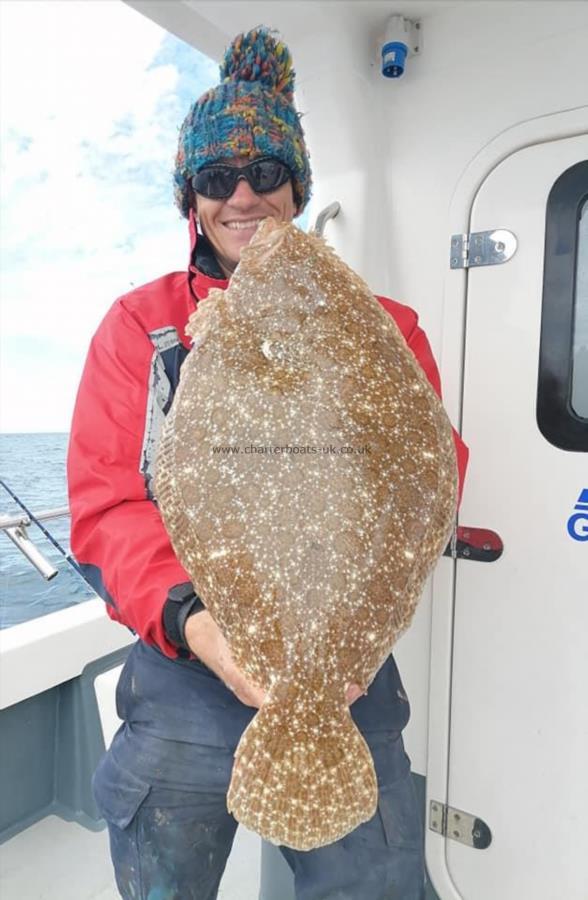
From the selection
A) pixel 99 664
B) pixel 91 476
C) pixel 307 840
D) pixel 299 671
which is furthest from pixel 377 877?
pixel 99 664

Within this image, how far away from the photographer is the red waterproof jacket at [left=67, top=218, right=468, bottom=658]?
168cm

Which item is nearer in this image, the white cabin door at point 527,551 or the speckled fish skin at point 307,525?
the speckled fish skin at point 307,525

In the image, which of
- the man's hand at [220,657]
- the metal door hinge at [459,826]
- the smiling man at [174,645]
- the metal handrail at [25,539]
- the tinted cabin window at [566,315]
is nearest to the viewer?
the man's hand at [220,657]

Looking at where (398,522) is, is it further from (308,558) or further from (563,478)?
(563,478)

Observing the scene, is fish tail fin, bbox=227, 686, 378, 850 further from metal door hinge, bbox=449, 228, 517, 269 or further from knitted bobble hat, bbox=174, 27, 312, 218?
metal door hinge, bbox=449, 228, 517, 269

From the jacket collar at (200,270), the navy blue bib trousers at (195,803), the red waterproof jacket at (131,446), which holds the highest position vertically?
the jacket collar at (200,270)

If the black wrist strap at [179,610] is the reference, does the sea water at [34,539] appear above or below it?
below

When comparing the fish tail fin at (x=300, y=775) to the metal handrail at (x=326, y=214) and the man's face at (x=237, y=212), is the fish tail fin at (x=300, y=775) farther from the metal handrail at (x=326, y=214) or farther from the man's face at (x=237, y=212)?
the metal handrail at (x=326, y=214)

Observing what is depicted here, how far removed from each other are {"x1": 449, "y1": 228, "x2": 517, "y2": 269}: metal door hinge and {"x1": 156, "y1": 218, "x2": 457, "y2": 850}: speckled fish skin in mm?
1484

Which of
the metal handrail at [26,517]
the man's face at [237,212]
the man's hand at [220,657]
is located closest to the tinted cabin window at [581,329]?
the man's face at [237,212]

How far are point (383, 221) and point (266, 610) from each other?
2426mm

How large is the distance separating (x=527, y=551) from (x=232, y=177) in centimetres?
197

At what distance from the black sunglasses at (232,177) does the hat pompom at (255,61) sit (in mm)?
347

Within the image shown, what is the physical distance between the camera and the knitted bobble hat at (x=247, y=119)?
2.04 metres
